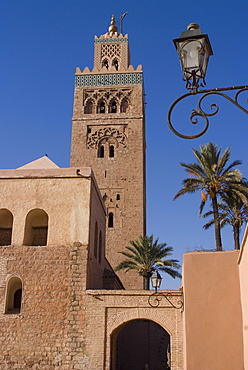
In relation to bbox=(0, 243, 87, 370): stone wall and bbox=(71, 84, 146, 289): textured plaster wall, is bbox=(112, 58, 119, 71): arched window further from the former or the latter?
bbox=(0, 243, 87, 370): stone wall

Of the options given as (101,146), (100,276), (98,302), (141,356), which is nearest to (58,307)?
(98,302)

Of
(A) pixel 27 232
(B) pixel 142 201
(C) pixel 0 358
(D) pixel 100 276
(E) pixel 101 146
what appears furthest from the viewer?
(E) pixel 101 146

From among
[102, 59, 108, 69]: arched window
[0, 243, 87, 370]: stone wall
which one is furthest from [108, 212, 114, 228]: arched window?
[0, 243, 87, 370]: stone wall

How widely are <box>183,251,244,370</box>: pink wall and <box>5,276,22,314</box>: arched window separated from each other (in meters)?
5.85

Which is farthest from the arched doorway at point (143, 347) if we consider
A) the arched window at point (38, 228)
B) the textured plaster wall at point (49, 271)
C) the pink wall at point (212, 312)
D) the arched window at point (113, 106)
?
the arched window at point (113, 106)

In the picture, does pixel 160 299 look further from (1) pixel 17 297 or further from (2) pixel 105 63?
(2) pixel 105 63

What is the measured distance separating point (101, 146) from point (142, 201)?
461 centimetres

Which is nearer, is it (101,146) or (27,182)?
(27,182)

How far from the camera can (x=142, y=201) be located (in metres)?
28.3

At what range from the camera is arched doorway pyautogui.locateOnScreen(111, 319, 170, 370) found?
75.3 feet

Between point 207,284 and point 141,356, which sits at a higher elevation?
point 207,284

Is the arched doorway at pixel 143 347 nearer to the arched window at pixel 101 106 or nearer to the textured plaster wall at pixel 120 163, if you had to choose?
the textured plaster wall at pixel 120 163

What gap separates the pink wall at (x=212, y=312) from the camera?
432 inches

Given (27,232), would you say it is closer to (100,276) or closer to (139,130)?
(100,276)
